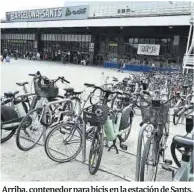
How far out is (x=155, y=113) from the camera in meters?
3.08

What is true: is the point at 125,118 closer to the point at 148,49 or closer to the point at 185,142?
the point at 185,142

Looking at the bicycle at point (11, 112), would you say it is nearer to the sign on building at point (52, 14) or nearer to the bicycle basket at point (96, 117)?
the bicycle basket at point (96, 117)

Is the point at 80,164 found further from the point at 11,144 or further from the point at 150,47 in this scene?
the point at 150,47

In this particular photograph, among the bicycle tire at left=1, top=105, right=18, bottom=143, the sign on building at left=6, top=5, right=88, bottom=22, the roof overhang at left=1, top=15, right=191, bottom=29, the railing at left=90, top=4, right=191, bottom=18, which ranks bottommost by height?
the bicycle tire at left=1, top=105, right=18, bottom=143

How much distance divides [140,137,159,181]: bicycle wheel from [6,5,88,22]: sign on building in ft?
79.1

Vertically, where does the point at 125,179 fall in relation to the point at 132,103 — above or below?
below

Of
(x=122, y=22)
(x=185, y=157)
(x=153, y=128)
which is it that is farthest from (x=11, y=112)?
(x=122, y=22)

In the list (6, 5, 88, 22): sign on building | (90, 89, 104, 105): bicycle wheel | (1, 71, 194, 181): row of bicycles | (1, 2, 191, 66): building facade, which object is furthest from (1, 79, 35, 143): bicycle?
(6, 5, 88, 22): sign on building

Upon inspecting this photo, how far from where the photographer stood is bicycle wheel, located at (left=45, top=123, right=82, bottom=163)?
3592 millimetres

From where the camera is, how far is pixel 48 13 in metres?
29.3

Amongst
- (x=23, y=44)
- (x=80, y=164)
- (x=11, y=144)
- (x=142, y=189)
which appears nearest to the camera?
(x=142, y=189)

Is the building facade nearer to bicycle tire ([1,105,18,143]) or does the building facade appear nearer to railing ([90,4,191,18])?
railing ([90,4,191,18])

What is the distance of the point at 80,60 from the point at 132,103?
963 inches

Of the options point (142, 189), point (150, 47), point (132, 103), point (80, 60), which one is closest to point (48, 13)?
point (80, 60)
